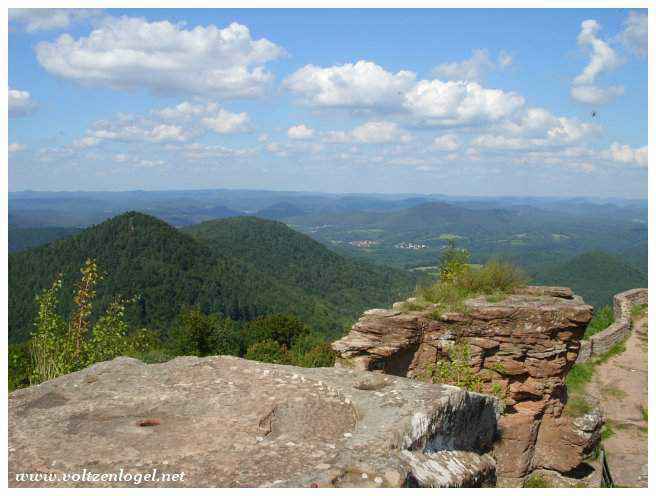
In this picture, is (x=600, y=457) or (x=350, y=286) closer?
(x=600, y=457)

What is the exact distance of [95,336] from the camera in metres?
12.2

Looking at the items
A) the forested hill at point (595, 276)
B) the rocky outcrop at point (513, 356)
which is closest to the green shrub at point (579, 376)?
the rocky outcrop at point (513, 356)

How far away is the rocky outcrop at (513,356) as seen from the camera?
10570 millimetres

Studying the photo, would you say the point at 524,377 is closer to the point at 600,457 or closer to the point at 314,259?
the point at 600,457

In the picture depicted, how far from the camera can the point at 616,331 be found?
20016 millimetres

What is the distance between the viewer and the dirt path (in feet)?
39.2

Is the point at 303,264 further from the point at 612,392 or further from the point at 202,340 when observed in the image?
the point at 612,392

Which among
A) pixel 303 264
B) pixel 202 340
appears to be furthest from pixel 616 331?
pixel 303 264

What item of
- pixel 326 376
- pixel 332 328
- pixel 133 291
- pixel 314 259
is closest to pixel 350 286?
pixel 314 259

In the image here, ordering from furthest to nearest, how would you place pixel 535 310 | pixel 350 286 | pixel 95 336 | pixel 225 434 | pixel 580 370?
1. pixel 350 286
2. pixel 580 370
3. pixel 95 336
4. pixel 535 310
5. pixel 225 434

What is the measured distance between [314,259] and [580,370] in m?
118

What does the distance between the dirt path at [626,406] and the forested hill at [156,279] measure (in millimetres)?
52492

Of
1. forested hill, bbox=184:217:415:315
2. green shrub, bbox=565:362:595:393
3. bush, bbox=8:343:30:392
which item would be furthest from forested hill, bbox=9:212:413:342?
green shrub, bbox=565:362:595:393

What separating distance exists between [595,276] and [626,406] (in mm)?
131309
